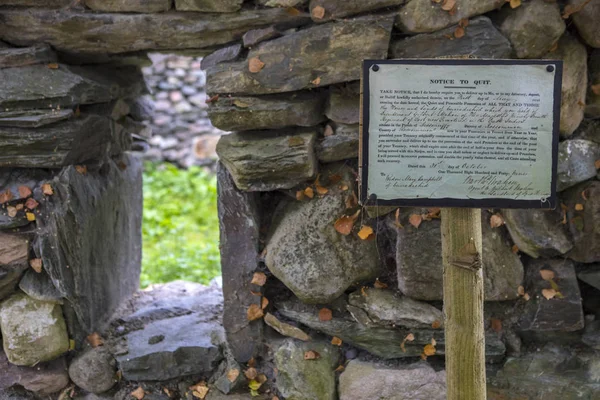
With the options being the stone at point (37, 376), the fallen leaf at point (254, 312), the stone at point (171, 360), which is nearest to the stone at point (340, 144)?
the fallen leaf at point (254, 312)

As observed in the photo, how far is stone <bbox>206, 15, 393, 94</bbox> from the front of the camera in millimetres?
2283

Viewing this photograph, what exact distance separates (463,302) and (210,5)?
5.06ft

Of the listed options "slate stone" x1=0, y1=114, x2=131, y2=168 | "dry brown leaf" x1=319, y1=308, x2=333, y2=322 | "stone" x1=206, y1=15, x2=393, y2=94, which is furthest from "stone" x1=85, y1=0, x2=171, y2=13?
"dry brown leaf" x1=319, y1=308, x2=333, y2=322

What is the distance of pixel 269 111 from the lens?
7.83 feet

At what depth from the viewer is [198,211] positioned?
661 centimetres

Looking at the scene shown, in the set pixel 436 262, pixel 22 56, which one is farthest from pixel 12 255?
pixel 436 262

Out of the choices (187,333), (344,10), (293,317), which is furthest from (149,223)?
(344,10)

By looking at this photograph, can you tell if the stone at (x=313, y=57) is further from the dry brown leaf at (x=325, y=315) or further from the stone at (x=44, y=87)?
the dry brown leaf at (x=325, y=315)

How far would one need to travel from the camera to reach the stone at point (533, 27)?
2215 millimetres

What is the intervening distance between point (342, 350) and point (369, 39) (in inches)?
53.3

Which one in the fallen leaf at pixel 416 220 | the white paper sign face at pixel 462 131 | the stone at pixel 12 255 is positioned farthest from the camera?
the stone at pixel 12 255

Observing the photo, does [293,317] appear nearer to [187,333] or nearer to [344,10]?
[187,333]

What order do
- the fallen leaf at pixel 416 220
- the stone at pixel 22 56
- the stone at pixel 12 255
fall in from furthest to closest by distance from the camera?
the stone at pixel 12 255
the stone at pixel 22 56
the fallen leaf at pixel 416 220

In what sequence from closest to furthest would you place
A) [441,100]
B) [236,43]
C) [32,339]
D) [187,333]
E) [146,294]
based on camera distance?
1. [441,100]
2. [236,43]
3. [32,339]
4. [187,333]
5. [146,294]
